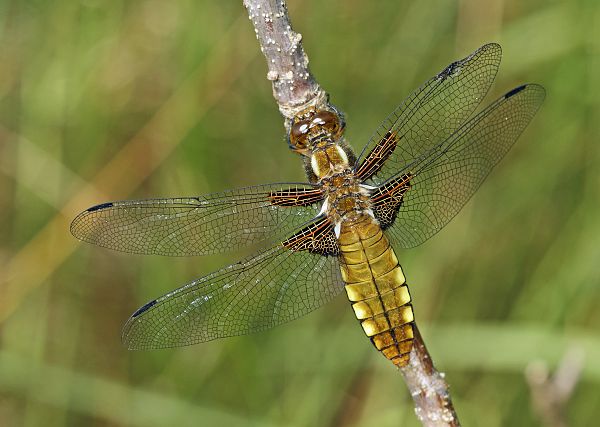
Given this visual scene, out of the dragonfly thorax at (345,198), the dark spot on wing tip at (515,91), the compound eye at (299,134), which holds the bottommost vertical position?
the dragonfly thorax at (345,198)

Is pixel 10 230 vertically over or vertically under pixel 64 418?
over

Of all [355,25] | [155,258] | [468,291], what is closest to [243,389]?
[155,258]

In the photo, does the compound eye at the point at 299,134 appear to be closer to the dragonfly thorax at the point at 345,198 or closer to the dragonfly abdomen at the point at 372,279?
the dragonfly thorax at the point at 345,198

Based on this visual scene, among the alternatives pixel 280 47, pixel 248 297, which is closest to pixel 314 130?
pixel 280 47

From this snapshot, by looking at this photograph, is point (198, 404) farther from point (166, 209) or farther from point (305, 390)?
point (166, 209)

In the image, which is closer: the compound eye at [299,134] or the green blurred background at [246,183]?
the compound eye at [299,134]

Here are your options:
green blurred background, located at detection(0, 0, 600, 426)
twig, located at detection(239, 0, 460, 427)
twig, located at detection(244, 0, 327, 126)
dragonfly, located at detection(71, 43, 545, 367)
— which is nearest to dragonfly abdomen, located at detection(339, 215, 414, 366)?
dragonfly, located at detection(71, 43, 545, 367)

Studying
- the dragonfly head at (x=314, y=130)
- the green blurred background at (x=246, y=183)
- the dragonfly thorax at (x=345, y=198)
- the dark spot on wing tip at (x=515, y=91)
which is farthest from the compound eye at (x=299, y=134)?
the green blurred background at (x=246, y=183)
